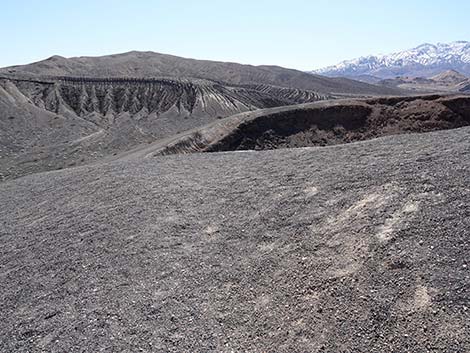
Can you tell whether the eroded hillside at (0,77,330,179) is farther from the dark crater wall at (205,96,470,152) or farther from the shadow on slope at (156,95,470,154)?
the dark crater wall at (205,96,470,152)

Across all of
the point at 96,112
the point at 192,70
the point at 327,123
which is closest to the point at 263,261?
the point at 327,123

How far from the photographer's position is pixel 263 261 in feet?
29.8

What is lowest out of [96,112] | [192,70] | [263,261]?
[263,261]

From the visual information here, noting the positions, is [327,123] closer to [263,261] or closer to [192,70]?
[263,261]

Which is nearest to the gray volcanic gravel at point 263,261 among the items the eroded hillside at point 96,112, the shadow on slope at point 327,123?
the shadow on slope at point 327,123

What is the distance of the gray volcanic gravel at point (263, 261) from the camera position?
22.6 feet

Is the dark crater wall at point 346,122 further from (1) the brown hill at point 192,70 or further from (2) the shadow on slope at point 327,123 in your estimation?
(1) the brown hill at point 192,70

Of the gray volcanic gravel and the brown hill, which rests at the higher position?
the brown hill

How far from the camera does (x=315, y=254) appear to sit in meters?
8.72

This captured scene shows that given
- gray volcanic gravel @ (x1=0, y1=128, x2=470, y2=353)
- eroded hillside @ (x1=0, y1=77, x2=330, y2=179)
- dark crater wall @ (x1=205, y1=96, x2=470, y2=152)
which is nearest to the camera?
gray volcanic gravel @ (x1=0, y1=128, x2=470, y2=353)

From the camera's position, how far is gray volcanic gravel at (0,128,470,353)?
22.6 ft

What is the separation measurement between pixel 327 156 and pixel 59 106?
48.6m

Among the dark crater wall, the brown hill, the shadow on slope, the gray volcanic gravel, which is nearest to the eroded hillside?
the shadow on slope

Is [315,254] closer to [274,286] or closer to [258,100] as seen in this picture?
[274,286]
